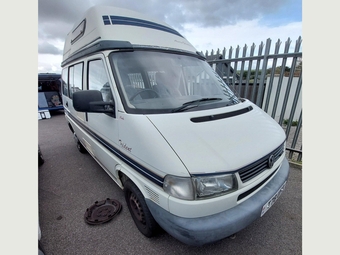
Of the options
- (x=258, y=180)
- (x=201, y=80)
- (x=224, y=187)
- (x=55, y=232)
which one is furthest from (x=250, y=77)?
(x=55, y=232)

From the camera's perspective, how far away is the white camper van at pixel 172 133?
1.45 m

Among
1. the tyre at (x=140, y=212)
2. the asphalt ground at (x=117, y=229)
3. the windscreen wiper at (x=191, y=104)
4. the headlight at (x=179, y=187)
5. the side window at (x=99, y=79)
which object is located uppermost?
the side window at (x=99, y=79)

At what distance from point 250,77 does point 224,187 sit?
3813 millimetres

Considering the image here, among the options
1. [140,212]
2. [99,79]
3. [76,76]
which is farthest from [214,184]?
[76,76]

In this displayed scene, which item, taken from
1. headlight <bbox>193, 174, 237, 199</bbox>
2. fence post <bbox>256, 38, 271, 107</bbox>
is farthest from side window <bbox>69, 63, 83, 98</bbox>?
fence post <bbox>256, 38, 271, 107</bbox>

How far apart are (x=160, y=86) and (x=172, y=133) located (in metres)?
0.83

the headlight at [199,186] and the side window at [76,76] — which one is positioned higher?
the side window at [76,76]

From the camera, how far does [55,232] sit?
2.24m

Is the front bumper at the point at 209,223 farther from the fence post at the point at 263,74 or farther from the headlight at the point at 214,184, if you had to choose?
the fence post at the point at 263,74

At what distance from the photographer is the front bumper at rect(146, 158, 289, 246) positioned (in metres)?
1.43

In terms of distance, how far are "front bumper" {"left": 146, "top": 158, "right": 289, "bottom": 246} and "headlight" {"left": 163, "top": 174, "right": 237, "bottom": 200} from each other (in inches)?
7.9

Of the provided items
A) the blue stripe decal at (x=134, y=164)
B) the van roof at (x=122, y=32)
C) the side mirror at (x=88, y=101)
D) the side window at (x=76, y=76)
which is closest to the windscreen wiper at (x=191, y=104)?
the blue stripe decal at (x=134, y=164)

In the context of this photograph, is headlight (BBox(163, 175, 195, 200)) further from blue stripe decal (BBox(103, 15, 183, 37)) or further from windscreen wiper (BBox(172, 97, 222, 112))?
blue stripe decal (BBox(103, 15, 183, 37))

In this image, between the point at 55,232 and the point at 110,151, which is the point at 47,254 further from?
the point at 110,151
